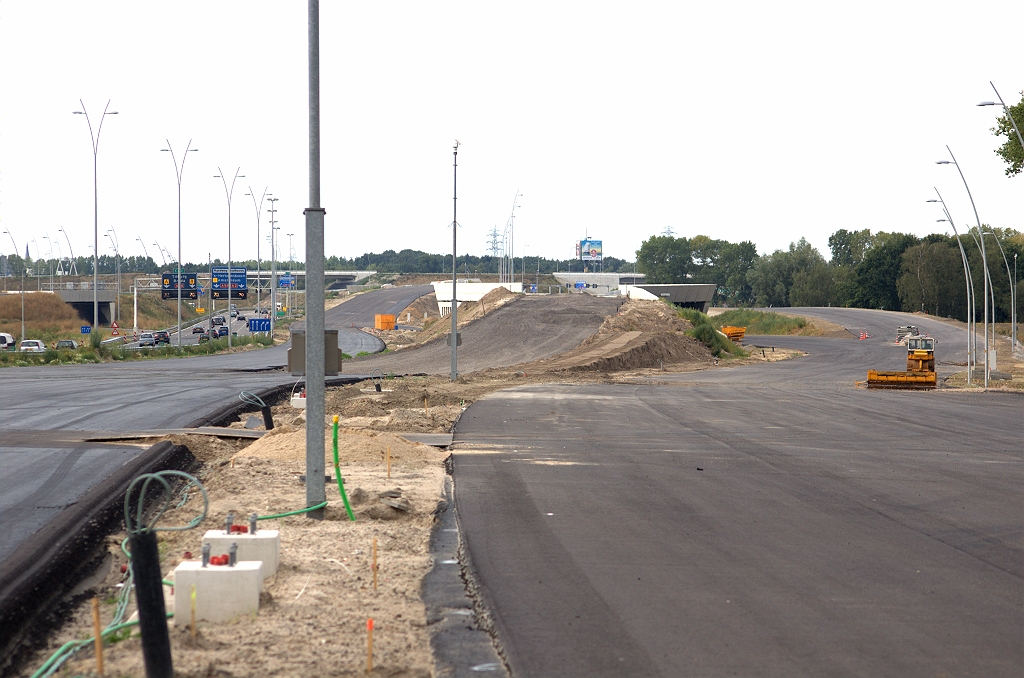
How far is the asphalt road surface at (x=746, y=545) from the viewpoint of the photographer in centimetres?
730

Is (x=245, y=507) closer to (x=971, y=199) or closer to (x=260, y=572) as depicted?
(x=260, y=572)

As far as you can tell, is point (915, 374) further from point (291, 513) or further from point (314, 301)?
point (291, 513)

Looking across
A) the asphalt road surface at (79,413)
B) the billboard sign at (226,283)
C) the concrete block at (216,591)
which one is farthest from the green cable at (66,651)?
the billboard sign at (226,283)

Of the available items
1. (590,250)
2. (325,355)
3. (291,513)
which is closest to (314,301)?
(325,355)

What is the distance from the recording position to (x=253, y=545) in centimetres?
862

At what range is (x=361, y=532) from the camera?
1095 centimetres

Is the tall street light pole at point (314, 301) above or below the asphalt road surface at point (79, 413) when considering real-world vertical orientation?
above

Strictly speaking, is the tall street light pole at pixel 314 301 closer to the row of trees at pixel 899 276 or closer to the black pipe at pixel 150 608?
the black pipe at pixel 150 608

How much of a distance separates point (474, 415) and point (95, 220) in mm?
40372

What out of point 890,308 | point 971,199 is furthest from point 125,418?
point 890,308

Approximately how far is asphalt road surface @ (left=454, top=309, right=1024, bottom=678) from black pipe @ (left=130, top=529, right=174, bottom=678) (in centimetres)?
257

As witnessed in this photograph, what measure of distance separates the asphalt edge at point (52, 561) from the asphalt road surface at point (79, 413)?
0.28m

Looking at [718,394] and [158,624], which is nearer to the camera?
[158,624]

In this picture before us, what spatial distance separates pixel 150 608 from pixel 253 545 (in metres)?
2.33
